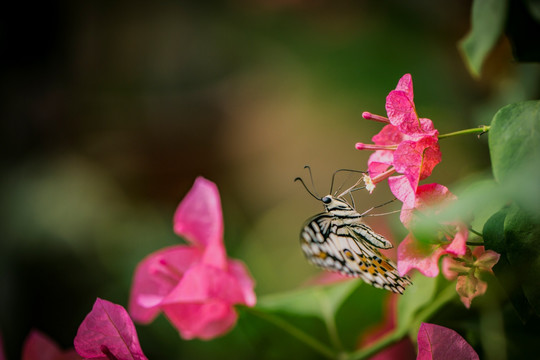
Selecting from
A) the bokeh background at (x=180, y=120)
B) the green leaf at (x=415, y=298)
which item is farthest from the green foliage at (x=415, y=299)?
the bokeh background at (x=180, y=120)

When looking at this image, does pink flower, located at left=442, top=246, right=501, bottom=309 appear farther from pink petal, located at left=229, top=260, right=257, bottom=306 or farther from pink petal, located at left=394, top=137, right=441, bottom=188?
pink petal, located at left=229, top=260, right=257, bottom=306

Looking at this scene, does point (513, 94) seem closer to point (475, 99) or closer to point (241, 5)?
point (475, 99)

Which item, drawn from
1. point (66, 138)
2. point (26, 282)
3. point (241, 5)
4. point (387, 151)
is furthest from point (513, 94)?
point (66, 138)

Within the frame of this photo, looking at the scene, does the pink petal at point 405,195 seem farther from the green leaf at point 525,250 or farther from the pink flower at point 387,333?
the pink flower at point 387,333

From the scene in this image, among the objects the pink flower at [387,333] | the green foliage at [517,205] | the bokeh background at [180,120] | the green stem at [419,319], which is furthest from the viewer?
the bokeh background at [180,120]

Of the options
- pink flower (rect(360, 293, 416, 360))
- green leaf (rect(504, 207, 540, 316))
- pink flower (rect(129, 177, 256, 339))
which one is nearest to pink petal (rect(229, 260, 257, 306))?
pink flower (rect(129, 177, 256, 339))
